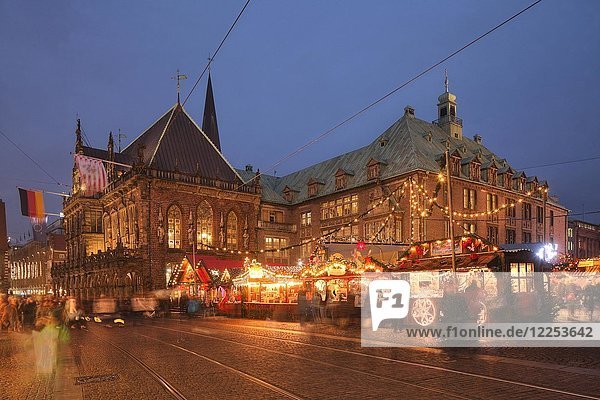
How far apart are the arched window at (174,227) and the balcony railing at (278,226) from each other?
8.36 metres

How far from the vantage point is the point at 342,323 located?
79.5 ft

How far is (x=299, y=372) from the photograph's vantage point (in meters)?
11.3

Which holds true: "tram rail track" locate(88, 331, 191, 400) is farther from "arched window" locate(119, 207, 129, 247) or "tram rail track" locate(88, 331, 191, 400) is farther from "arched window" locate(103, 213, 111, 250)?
"arched window" locate(103, 213, 111, 250)

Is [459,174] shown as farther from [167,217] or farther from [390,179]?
[167,217]

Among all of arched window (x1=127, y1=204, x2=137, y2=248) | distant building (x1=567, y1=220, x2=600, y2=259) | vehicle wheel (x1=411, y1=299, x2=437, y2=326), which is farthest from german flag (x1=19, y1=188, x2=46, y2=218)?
distant building (x1=567, y1=220, x2=600, y2=259)

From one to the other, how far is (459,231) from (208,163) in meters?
23.9

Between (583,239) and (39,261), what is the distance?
81.2 meters

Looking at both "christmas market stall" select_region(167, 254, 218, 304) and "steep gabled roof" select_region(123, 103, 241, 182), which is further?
"steep gabled roof" select_region(123, 103, 241, 182)

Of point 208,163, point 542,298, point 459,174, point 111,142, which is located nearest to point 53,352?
point 542,298

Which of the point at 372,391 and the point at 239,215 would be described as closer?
the point at 372,391

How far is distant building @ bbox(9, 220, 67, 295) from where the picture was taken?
68.4 meters

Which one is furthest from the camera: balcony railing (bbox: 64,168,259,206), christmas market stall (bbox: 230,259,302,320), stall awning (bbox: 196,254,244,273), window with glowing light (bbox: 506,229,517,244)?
window with glowing light (bbox: 506,229,517,244)

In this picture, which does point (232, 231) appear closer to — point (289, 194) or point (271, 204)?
point (271, 204)

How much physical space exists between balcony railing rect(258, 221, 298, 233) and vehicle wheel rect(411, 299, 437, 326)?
1269 inches
